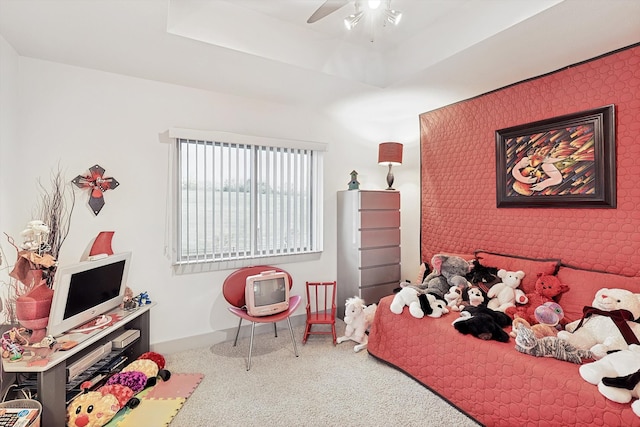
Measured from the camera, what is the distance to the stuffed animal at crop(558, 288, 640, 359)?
5.88 feet

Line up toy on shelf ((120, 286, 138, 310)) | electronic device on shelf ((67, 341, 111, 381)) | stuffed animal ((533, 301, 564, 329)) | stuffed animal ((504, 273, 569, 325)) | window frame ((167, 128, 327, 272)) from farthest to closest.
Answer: window frame ((167, 128, 327, 272))
toy on shelf ((120, 286, 138, 310))
stuffed animal ((504, 273, 569, 325))
stuffed animal ((533, 301, 564, 329))
electronic device on shelf ((67, 341, 111, 381))

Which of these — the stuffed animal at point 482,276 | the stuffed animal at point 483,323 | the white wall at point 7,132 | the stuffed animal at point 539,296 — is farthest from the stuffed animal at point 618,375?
the white wall at point 7,132

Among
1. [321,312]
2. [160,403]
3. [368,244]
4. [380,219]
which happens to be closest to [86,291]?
[160,403]

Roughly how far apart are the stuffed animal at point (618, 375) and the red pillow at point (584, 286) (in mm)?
541

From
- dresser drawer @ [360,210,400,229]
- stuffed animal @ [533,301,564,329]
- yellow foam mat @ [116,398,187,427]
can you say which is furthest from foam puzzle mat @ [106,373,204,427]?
stuffed animal @ [533,301,564,329]

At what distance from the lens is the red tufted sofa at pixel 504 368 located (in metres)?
1.55

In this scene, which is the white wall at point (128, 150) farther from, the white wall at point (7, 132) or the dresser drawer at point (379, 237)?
the dresser drawer at point (379, 237)

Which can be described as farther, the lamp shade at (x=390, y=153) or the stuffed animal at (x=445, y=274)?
the lamp shade at (x=390, y=153)

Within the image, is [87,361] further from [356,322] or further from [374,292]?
[374,292]

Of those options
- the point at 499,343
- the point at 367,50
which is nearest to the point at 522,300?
the point at 499,343

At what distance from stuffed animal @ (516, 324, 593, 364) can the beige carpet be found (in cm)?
61

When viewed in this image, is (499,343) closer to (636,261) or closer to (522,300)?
(522,300)

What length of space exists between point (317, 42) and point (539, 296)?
111 inches

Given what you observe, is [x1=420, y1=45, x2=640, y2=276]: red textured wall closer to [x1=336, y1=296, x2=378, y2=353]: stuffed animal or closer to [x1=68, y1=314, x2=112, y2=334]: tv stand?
[x1=336, y1=296, x2=378, y2=353]: stuffed animal
